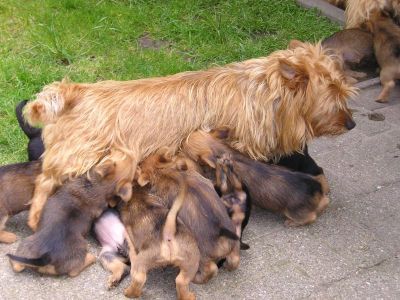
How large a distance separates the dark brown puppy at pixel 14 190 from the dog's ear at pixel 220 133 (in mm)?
1166

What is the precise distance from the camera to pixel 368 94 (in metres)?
6.19

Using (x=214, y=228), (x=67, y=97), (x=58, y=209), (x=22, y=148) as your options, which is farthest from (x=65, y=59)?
(x=214, y=228)

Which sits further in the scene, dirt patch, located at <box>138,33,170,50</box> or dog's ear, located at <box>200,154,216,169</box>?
dirt patch, located at <box>138,33,170,50</box>

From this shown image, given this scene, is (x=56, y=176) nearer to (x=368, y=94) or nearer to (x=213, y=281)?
(x=213, y=281)

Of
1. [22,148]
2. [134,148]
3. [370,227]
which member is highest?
[134,148]

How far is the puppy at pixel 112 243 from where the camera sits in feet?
12.9

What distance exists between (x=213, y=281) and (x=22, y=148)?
2050 mm

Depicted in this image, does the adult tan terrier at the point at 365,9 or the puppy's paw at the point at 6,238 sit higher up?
the adult tan terrier at the point at 365,9

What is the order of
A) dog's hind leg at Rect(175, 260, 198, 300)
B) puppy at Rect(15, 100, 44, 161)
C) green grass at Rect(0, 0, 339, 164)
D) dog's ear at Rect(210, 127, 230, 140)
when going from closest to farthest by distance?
dog's hind leg at Rect(175, 260, 198, 300) → dog's ear at Rect(210, 127, 230, 140) → puppy at Rect(15, 100, 44, 161) → green grass at Rect(0, 0, 339, 164)

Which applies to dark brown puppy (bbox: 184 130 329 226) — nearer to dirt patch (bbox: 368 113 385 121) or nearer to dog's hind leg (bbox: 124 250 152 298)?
dog's hind leg (bbox: 124 250 152 298)

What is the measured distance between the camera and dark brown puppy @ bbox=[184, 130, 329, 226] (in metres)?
4.26

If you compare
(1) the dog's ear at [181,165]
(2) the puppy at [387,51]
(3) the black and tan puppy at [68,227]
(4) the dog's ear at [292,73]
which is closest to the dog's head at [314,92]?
(4) the dog's ear at [292,73]

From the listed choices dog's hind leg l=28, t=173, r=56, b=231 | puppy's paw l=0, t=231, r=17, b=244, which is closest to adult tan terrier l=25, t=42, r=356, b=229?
dog's hind leg l=28, t=173, r=56, b=231

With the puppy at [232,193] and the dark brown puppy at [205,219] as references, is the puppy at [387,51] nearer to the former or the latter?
the puppy at [232,193]
